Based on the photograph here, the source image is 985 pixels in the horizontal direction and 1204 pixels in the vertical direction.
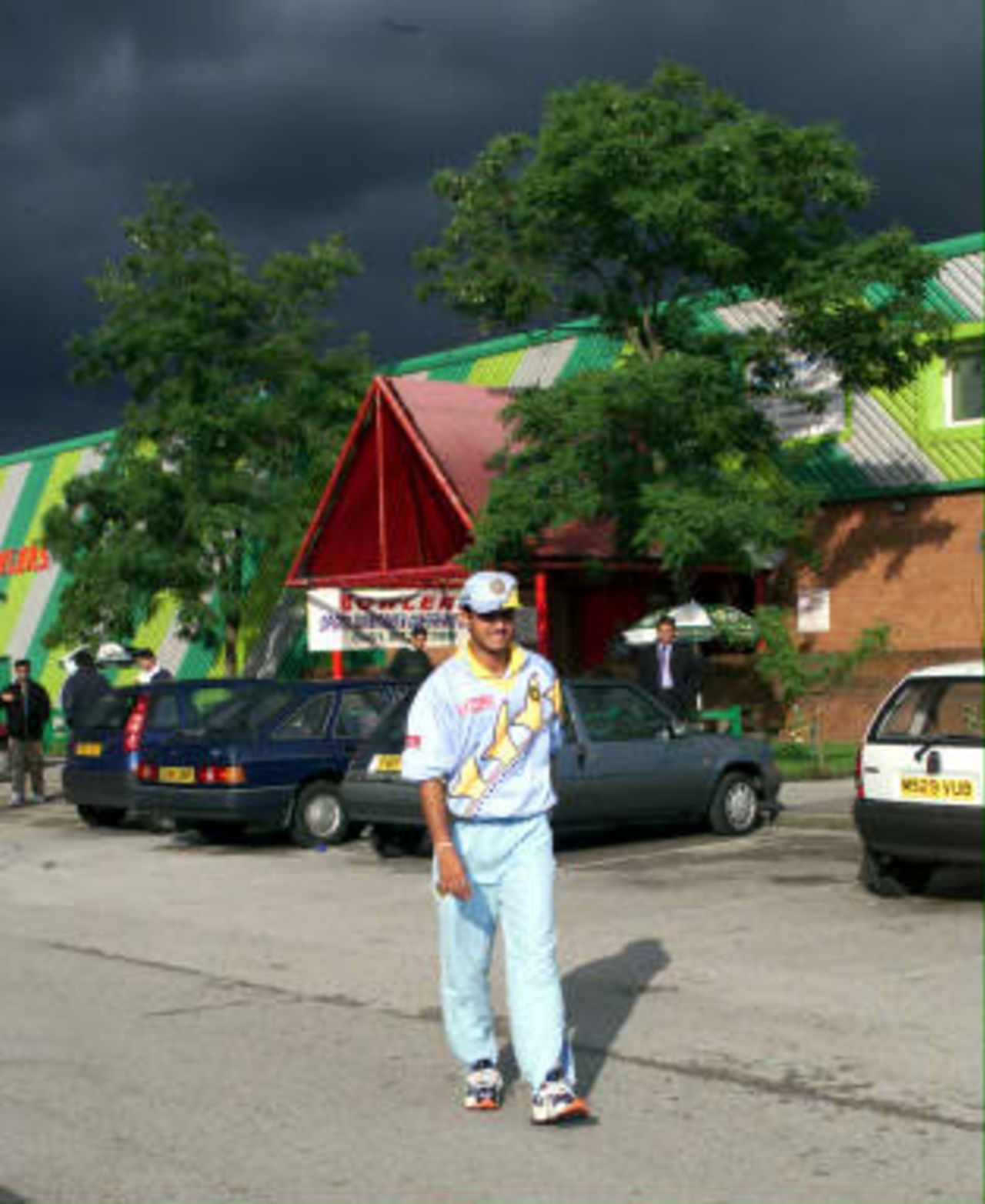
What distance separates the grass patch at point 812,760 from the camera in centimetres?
2000

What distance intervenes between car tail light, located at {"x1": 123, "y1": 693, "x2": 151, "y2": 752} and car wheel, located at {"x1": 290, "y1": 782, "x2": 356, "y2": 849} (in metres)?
2.50

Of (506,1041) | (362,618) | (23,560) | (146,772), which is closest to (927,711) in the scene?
(506,1041)

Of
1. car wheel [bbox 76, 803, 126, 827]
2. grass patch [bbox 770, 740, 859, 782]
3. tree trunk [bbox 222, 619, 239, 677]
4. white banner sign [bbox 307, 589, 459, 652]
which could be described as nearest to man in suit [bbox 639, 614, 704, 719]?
grass patch [bbox 770, 740, 859, 782]

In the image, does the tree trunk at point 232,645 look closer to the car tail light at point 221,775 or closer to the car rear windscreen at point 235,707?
the car rear windscreen at point 235,707

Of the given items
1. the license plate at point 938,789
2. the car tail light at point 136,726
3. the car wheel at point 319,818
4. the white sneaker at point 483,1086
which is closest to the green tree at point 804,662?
the car wheel at point 319,818

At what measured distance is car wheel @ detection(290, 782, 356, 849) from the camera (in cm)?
1574

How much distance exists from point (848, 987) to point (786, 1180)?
10.4 ft

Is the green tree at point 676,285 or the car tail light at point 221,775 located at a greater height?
the green tree at point 676,285

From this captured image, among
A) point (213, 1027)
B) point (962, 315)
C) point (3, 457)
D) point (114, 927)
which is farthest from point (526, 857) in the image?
point (3, 457)

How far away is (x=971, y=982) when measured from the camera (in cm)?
828

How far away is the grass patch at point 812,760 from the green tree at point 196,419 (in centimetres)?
1034

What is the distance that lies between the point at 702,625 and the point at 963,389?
6.05m

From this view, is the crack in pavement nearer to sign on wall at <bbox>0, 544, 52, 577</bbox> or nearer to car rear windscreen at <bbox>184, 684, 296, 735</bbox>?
car rear windscreen at <bbox>184, 684, 296, 735</bbox>

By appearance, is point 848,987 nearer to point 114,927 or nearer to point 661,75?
point 114,927
